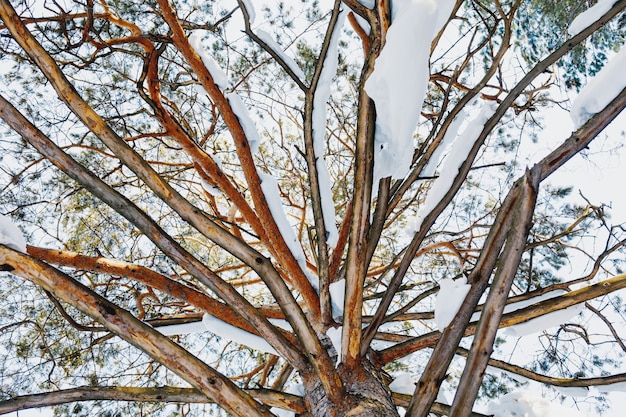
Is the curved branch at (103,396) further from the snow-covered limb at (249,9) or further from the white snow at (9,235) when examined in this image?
the snow-covered limb at (249,9)

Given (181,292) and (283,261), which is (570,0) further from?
(181,292)

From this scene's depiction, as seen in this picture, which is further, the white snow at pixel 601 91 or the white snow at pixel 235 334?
the white snow at pixel 235 334

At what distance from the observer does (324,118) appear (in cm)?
180

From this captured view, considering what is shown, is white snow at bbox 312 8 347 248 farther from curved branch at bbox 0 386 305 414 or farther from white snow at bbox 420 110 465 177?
curved branch at bbox 0 386 305 414

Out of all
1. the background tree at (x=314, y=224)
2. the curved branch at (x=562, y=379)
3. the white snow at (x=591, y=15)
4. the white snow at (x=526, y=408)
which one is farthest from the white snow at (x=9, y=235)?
the white snow at (x=591, y=15)

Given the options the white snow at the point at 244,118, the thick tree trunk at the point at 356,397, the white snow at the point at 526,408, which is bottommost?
the thick tree trunk at the point at 356,397

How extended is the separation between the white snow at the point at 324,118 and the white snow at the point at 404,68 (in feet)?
1.08

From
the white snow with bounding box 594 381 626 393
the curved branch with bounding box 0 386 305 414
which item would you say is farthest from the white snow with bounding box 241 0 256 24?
the white snow with bounding box 594 381 626 393

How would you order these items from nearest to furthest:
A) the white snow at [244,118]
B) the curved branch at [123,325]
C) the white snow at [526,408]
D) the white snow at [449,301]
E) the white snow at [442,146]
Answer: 1. the curved branch at [123,325]
2. the white snow at [449,301]
3. the white snow at [526,408]
4. the white snow at [442,146]
5. the white snow at [244,118]

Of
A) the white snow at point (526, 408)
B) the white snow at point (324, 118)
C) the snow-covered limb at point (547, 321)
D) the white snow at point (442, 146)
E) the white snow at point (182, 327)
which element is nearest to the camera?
the white snow at point (526, 408)

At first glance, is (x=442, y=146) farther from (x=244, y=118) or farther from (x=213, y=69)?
(x=213, y=69)

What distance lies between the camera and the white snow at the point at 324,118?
169 cm

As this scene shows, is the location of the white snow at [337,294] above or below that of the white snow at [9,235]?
above

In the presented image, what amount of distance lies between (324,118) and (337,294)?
0.73 meters
